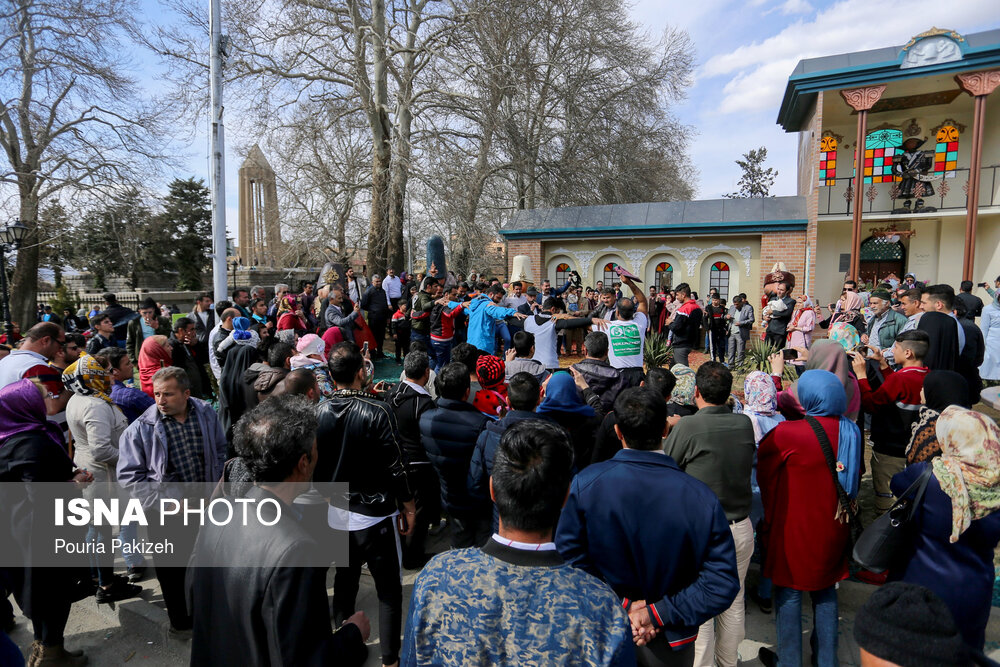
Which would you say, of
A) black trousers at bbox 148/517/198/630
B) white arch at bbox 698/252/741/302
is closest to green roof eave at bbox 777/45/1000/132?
white arch at bbox 698/252/741/302

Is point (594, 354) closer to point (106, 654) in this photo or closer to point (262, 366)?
point (262, 366)

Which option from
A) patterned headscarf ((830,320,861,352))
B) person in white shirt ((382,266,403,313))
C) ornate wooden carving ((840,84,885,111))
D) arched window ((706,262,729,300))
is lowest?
patterned headscarf ((830,320,861,352))

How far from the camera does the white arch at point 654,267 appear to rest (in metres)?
16.6

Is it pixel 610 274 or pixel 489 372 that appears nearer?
pixel 489 372

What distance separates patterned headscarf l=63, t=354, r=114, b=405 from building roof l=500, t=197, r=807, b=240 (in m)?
15.0

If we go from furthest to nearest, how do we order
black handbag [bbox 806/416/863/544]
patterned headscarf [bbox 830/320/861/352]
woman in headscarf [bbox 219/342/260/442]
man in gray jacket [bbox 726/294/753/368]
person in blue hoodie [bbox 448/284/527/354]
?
man in gray jacket [bbox 726/294/753/368] → person in blue hoodie [bbox 448/284/527/354] → woman in headscarf [bbox 219/342/260/442] → patterned headscarf [bbox 830/320/861/352] → black handbag [bbox 806/416/863/544]

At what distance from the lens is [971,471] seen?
7.38ft

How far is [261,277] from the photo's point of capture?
2542 centimetres

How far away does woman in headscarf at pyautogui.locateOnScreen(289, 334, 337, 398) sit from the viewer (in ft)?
16.4

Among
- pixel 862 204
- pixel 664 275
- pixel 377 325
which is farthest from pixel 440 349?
pixel 862 204

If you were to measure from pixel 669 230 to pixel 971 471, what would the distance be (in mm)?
14881

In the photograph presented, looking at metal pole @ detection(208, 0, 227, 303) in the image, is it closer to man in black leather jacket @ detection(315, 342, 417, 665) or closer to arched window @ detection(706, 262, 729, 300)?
man in black leather jacket @ detection(315, 342, 417, 665)

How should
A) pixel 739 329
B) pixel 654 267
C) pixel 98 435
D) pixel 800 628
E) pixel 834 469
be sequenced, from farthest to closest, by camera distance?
pixel 654 267, pixel 739 329, pixel 98 435, pixel 800 628, pixel 834 469

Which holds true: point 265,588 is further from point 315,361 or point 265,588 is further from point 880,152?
point 880,152
